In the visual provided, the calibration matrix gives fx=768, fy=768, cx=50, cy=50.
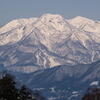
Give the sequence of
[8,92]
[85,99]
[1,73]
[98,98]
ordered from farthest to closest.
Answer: [85,99] → [98,98] → [1,73] → [8,92]

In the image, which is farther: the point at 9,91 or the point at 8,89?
the point at 9,91

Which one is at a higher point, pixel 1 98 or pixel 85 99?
pixel 1 98

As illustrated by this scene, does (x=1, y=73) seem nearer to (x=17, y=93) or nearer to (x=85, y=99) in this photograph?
(x=17, y=93)

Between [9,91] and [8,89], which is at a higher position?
[8,89]

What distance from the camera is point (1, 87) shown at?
176 ft

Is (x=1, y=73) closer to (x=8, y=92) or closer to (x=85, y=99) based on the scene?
(x=8, y=92)

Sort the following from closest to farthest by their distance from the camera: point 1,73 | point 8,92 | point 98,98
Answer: point 8,92
point 1,73
point 98,98

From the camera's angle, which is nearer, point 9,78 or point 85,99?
point 9,78

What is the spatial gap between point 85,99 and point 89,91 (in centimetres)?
261

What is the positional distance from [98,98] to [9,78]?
12.4 m

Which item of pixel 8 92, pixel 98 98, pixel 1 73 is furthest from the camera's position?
pixel 98 98

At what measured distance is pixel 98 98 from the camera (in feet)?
210

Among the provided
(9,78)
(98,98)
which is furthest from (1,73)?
(98,98)

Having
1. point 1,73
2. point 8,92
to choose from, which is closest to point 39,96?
point 1,73
